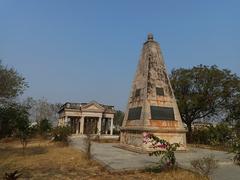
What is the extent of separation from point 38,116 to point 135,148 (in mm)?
45276

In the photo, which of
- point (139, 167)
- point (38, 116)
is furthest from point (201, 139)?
point (38, 116)

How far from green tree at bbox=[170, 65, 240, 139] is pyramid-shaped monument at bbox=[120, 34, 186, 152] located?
11.3 metres

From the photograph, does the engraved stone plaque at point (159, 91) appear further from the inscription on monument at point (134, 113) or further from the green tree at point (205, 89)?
the green tree at point (205, 89)

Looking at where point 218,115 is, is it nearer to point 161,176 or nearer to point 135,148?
point 135,148

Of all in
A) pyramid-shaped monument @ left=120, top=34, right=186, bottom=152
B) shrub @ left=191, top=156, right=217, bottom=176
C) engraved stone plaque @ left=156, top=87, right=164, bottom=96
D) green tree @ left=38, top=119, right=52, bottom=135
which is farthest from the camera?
green tree @ left=38, top=119, right=52, bottom=135

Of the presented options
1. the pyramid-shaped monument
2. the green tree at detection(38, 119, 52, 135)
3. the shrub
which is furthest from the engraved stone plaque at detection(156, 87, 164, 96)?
the green tree at detection(38, 119, 52, 135)

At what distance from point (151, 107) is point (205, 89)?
13.9 meters

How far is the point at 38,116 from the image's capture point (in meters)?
56.7

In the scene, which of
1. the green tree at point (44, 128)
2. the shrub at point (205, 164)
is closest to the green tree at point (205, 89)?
the green tree at point (44, 128)

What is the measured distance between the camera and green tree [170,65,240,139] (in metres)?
27.3

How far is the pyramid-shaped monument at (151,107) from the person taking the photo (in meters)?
15.7

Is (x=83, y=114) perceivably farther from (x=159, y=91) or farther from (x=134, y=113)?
(x=159, y=91)

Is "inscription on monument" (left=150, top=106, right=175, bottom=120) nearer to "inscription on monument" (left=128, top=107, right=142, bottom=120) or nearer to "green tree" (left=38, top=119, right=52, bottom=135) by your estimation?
"inscription on monument" (left=128, top=107, right=142, bottom=120)

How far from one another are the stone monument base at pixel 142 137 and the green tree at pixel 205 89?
1201 cm
